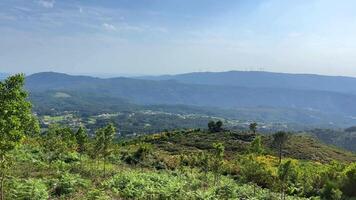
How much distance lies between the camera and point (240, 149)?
10369 cm

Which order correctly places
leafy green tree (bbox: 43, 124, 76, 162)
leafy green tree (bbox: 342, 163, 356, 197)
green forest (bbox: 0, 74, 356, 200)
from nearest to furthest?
green forest (bbox: 0, 74, 356, 200) → leafy green tree (bbox: 43, 124, 76, 162) → leafy green tree (bbox: 342, 163, 356, 197)

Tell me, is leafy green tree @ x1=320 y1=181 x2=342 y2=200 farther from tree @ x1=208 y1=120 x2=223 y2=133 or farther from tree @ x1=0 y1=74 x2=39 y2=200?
tree @ x1=208 y1=120 x2=223 y2=133

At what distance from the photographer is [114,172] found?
154 ft

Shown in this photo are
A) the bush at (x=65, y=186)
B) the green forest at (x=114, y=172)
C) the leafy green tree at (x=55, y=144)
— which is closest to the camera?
the green forest at (x=114, y=172)

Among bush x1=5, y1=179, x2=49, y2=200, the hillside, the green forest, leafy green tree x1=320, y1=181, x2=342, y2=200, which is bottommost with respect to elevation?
A: the hillside

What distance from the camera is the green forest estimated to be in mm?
26281

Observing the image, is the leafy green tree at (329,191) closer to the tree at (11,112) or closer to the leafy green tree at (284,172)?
the leafy green tree at (284,172)

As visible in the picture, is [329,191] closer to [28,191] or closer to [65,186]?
[65,186]

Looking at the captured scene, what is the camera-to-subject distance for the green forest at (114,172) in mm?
26281

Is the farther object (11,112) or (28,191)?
(28,191)

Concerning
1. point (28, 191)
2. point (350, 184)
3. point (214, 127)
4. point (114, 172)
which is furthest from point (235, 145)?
point (28, 191)

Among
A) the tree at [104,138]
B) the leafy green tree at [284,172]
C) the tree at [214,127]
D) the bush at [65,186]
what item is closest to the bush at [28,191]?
the bush at [65,186]

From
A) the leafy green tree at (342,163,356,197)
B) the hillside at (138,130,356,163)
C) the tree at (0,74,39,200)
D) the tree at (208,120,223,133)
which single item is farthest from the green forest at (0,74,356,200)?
the tree at (208,120,223,133)

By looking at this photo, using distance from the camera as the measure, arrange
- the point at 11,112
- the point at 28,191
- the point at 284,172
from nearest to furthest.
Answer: the point at 11,112 < the point at 28,191 < the point at 284,172
